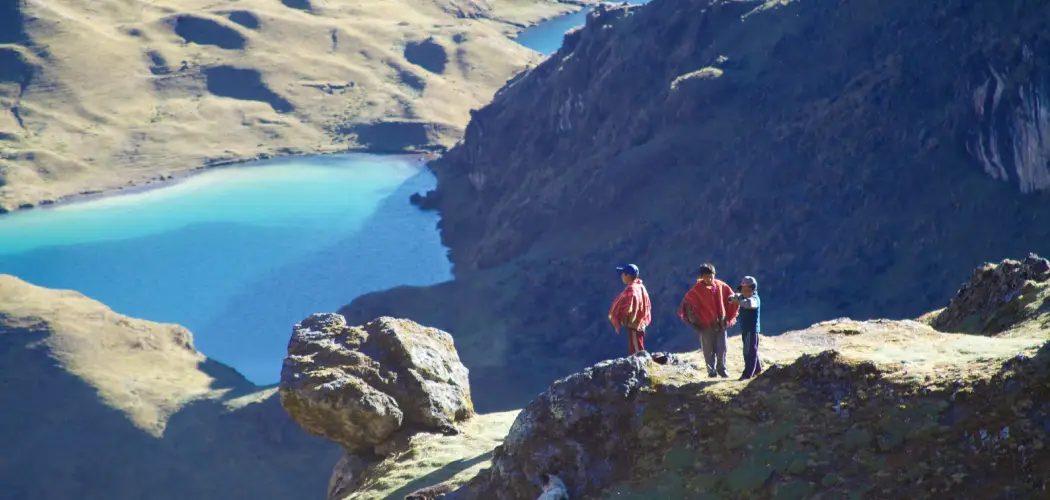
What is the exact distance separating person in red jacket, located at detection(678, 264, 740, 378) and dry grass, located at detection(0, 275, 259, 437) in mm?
87544

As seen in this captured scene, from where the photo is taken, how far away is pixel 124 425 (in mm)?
101938

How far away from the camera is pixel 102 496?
316 feet

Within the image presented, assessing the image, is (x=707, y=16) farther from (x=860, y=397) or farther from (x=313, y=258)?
(x=860, y=397)

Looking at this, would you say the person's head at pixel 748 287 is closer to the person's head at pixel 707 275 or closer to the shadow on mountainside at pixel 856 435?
the person's head at pixel 707 275

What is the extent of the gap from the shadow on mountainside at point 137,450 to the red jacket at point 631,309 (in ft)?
241

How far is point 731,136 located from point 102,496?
7692 centimetres

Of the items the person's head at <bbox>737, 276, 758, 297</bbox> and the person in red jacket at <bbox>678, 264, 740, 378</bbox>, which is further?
the person in red jacket at <bbox>678, 264, 740, 378</bbox>

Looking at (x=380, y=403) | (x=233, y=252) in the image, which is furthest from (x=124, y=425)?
(x=380, y=403)

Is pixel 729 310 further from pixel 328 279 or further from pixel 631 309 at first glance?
pixel 328 279

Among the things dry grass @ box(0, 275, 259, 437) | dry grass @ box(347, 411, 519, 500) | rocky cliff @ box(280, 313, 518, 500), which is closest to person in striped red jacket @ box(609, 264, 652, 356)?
dry grass @ box(347, 411, 519, 500)

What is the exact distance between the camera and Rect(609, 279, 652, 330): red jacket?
83.8 feet

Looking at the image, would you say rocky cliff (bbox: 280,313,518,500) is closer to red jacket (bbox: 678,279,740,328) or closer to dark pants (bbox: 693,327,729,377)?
dark pants (bbox: 693,327,729,377)

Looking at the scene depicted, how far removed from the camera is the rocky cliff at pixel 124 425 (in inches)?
3839

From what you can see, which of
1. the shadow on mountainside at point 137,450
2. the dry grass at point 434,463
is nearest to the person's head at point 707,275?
the dry grass at point 434,463
